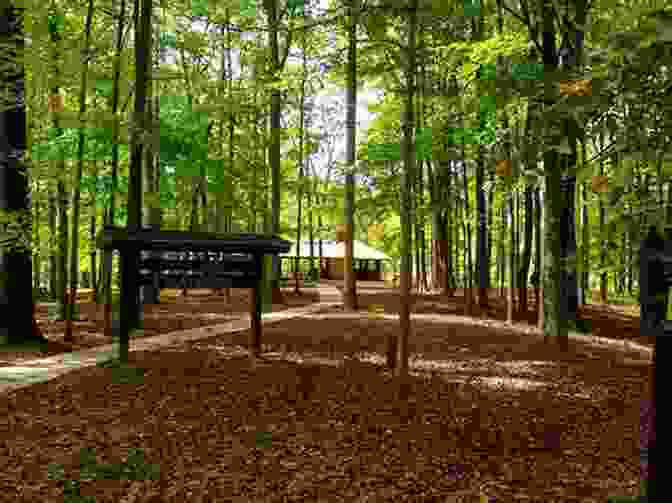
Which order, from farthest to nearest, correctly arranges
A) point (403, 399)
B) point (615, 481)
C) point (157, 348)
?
point (157, 348), point (403, 399), point (615, 481)

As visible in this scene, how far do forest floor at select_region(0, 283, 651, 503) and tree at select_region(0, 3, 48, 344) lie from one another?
9.57 ft

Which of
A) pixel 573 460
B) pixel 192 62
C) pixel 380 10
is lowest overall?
pixel 573 460

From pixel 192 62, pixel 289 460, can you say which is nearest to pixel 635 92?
pixel 289 460

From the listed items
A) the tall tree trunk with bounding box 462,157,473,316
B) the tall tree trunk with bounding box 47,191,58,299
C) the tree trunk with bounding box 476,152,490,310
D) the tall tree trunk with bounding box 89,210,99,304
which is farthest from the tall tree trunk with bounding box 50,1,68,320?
the tree trunk with bounding box 476,152,490,310

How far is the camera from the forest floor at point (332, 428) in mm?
3957

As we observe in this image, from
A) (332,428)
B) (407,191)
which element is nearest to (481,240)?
(407,191)

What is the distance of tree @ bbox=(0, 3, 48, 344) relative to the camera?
894 cm

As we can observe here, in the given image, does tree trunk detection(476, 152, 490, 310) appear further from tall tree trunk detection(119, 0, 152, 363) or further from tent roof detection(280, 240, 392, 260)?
tent roof detection(280, 240, 392, 260)

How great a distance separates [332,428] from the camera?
5109mm

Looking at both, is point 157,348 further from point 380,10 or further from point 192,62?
point 192,62

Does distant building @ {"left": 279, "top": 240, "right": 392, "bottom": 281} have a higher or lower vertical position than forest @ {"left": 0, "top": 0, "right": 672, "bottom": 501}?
lower

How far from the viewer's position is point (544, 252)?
32.6 feet

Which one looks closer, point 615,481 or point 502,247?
point 615,481

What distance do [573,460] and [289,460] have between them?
261 cm
